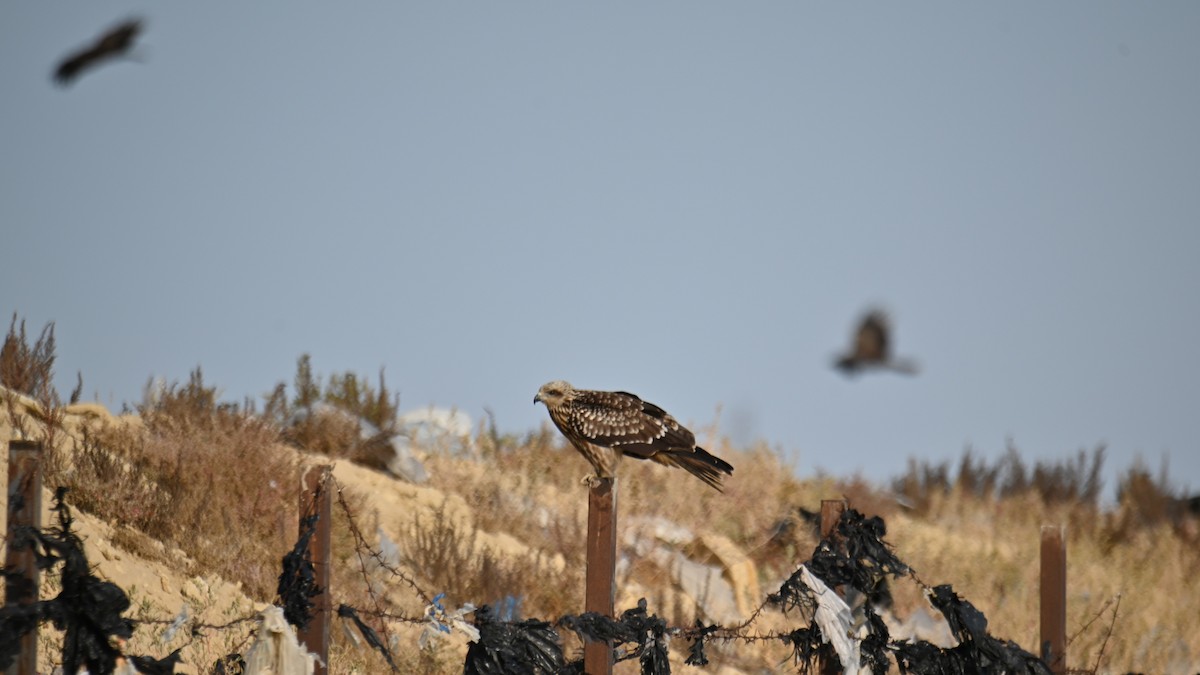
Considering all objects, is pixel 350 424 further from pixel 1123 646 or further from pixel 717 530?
pixel 1123 646

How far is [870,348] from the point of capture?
44.7 ft

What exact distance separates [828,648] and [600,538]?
1059mm

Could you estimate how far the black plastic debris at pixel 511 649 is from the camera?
5551 mm

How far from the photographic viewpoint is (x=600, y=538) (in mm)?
5805

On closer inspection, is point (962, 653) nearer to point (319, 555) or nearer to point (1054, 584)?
point (1054, 584)

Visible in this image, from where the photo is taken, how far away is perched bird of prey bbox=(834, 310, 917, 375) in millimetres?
13359

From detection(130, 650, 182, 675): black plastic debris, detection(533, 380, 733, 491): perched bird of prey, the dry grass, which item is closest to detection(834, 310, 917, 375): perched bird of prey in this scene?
the dry grass

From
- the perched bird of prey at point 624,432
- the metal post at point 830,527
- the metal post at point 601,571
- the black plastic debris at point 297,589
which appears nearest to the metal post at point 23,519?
the black plastic debris at point 297,589

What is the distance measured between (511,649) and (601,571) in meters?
0.52

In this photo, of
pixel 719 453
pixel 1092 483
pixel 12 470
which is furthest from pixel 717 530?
pixel 12 470

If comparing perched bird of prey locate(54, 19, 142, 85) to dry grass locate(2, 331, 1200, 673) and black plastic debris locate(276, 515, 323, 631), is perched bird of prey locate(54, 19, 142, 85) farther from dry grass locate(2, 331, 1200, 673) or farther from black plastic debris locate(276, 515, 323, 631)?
black plastic debris locate(276, 515, 323, 631)

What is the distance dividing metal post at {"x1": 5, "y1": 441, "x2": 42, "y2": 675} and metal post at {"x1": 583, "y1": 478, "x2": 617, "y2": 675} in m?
2.20

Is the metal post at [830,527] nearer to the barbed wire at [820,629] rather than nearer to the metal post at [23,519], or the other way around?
the barbed wire at [820,629]

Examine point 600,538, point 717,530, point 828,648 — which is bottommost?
point 828,648
